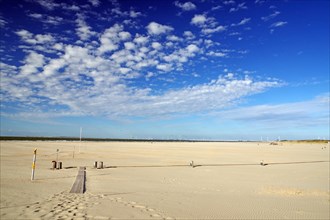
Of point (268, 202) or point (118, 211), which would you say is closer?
point (118, 211)

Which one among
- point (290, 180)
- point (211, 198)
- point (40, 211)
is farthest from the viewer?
point (290, 180)

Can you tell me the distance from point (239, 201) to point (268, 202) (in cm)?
114

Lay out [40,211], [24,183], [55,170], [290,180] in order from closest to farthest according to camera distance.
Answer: [40,211] < [24,183] < [290,180] < [55,170]

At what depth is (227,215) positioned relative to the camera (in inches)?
356

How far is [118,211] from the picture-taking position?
8.83m

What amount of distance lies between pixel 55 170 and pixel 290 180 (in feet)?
51.7

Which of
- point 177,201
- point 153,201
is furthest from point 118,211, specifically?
point 177,201

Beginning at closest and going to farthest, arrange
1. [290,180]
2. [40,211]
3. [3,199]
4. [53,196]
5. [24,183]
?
[40,211] → [3,199] → [53,196] → [24,183] → [290,180]

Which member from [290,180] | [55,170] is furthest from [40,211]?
[290,180]

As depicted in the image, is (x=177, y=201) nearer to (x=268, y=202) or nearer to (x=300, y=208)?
(x=268, y=202)

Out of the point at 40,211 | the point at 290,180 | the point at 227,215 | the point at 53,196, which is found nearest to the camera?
the point at 40,211

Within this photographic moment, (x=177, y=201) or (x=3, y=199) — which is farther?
(x=177, y=201)

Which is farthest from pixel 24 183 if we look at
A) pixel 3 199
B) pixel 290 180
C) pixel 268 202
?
pixel 290 180

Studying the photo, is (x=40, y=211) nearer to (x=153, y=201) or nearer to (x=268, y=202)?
(x=153, y=201)
